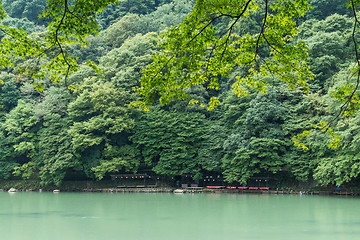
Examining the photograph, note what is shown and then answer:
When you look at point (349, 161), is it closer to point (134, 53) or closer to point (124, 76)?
point (124, 76)

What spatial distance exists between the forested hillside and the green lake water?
4526mm

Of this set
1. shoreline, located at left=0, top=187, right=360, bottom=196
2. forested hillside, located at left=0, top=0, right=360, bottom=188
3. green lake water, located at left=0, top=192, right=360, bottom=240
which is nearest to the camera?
green lake water, located at left=0, top=192, right=360, bottom=240

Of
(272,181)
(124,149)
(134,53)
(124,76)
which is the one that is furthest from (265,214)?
(134,53)

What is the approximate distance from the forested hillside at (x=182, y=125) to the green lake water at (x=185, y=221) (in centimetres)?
453

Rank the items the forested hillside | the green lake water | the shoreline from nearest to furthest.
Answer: the green lake water → the shoreline → the forested hillside

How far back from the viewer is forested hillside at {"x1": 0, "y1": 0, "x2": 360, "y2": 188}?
19.3 meters

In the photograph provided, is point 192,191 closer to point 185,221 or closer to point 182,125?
point 182,125

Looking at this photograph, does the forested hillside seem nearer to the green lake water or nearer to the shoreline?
the shoreline

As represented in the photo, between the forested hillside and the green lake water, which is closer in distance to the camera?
the green lake water

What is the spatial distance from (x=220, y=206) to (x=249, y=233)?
5.45m

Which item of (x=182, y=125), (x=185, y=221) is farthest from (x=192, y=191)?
(x=185, y=221)

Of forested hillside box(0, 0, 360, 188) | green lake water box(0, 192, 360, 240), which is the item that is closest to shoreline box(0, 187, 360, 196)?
forested hillside box(0, 0, 360, 188)

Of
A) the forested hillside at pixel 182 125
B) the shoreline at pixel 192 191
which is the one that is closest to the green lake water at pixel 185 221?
the shoreline at pixel 192 191

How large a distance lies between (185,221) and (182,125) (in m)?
11.3
